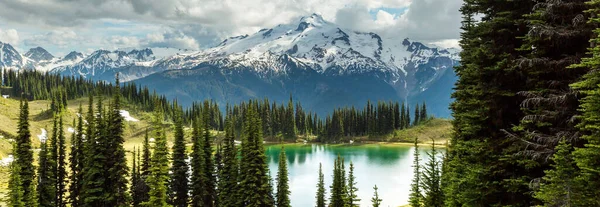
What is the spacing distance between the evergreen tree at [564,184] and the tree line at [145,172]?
2520 centimetres

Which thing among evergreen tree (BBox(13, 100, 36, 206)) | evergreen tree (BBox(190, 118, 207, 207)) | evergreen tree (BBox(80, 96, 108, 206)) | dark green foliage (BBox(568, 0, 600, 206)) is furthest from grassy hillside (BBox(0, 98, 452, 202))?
dark green foliage (BBox(568, 0, 600, 206))

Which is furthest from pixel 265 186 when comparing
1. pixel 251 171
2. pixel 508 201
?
pixel 508 201

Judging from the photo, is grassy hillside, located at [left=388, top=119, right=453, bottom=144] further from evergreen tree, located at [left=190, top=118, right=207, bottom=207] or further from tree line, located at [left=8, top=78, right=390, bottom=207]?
evergreen tree, located at [left=190, top=118, right=207, bottom=207]

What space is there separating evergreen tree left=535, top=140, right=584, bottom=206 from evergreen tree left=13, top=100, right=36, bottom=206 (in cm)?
4474

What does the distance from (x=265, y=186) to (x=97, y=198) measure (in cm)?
1832

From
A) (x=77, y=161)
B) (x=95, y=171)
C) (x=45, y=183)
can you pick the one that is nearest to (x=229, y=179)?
(x=95, y=171)

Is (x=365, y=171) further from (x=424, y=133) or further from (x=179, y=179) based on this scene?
(x=424, y=133)

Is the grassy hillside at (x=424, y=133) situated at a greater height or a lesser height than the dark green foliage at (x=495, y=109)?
lesser

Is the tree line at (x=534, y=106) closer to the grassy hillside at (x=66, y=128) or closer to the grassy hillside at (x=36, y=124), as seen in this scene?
the grassy hillside at (x=36, y=124)

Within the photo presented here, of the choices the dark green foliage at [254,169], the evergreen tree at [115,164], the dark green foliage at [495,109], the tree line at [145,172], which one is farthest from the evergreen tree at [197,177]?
the dark green foliage at [495,109]

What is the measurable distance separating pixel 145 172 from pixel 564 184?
47485mm

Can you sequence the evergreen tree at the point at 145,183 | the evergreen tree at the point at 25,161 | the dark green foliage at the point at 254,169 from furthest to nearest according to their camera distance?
1. the dark green foliage at the point at 254,169
2. the evergreen tree at the point at 145,183
3. the evergreen tree at the point at 25,161

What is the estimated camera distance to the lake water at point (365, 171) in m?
78.6

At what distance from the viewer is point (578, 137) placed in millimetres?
12930
